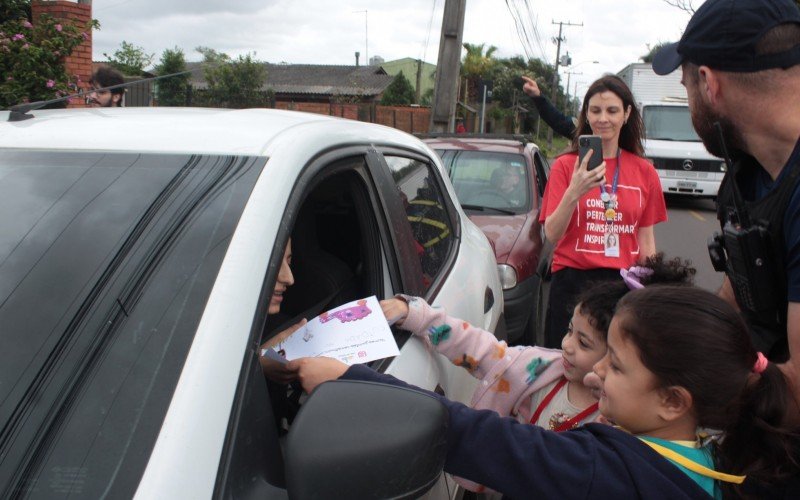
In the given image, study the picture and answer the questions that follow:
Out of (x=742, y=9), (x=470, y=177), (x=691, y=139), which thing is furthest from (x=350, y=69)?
(x=742, y=9)

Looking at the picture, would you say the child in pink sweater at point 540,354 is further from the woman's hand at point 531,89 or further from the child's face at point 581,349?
the woman's hand at point 531,89

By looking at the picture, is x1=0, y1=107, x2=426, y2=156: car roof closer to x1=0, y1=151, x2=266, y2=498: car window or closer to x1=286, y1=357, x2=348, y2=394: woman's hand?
x1=0, y1=151, x2=266, y2=498: car window

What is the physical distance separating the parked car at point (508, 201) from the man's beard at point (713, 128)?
3.05 m

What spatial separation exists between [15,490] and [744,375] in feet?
4.30

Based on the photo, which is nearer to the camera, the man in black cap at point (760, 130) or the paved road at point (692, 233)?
the man in black cap at point (760, 130)

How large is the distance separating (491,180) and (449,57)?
18.8 feet

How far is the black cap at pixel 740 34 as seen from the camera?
5.47 feet

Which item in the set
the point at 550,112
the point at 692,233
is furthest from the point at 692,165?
the point at 550,112

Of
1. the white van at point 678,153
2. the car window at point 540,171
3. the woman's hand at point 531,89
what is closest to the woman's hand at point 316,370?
the woman's hand at point 531,89

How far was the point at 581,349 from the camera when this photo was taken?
6.25 ft

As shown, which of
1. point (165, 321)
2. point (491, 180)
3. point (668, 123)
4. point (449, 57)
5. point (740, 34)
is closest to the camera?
point (165, 321)

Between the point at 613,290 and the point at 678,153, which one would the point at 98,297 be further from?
the point at 678,153

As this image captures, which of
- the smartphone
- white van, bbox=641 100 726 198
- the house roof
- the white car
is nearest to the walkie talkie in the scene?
the white car

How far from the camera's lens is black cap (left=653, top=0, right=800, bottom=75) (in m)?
1.67
